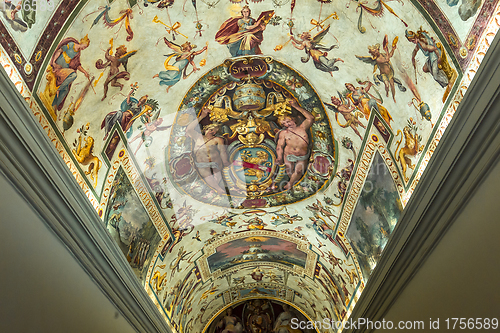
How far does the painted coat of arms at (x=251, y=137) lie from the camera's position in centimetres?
974

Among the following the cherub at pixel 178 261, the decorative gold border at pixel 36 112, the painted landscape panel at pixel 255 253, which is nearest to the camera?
the decorative gold border at pixel 36 112

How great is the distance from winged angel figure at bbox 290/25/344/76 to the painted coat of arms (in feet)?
2.12

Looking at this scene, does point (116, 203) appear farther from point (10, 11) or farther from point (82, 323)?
point (10, 11)

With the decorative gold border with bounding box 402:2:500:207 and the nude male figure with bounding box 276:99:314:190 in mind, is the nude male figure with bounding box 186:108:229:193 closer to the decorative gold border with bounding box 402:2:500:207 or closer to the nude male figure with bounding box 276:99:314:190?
the nude male figure with bounding box 276:99:314:190

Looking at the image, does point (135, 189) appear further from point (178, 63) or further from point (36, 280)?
point (36, 280)

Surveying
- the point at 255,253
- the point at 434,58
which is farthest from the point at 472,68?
the point at 255,253

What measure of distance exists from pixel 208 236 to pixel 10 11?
10054 mm

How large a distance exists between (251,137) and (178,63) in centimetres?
303

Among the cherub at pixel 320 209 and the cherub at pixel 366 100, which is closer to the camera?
the cherub at pixel 366 100

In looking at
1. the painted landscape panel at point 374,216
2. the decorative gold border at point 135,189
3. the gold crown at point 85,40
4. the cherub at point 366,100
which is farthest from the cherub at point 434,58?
the decorative gold border at point 135,189

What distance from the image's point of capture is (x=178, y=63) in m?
8.92

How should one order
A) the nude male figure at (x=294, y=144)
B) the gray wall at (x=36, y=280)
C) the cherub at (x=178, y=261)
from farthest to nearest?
the cherub at (x=178, y=261)
the nude male figure at (x=294, y=144)
the gray wall at (x=36, y=280)

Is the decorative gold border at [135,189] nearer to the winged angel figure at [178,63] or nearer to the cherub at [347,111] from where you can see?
the winged angel figure at [178,63]

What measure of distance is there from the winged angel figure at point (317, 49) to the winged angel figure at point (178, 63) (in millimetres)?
2076
